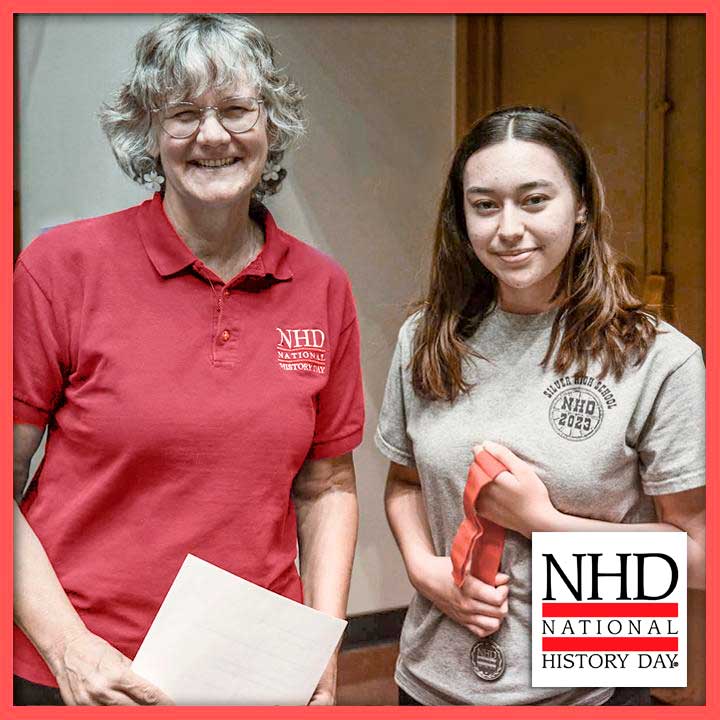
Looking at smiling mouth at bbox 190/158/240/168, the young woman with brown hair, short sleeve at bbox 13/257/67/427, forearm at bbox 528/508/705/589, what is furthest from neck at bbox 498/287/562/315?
short sleeve at bbox 13/257/67/427

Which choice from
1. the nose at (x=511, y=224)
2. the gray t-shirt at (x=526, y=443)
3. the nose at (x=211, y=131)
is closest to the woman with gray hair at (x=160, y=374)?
the nose at (x=211, y=131)

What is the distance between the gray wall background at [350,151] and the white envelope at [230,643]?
0.14m

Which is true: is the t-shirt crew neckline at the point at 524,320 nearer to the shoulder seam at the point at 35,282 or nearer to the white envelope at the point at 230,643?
the white envelope at the point at 230,643

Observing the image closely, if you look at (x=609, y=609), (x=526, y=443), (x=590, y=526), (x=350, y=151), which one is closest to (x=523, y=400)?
(x=526, y=443)

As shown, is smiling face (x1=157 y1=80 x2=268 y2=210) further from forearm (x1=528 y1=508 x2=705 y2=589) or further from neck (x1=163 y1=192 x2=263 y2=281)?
forearm (x1=528 y1=508 x2=705 y2=589)

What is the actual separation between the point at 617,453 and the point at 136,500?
1.60 feet

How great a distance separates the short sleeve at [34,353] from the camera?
0.83 m

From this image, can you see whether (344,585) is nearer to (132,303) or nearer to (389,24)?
(132,303)

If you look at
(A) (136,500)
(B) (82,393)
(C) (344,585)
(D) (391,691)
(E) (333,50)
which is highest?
(E) (333,50)

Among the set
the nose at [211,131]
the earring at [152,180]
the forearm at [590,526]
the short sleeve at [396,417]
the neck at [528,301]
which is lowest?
the forearm at [590,526]

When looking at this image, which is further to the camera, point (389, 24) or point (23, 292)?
point (389, 24)

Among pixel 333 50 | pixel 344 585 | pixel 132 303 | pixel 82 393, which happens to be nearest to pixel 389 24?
pixel 333 50

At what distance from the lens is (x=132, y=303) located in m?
0.85

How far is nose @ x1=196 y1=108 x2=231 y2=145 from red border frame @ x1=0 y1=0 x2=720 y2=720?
145 mm
